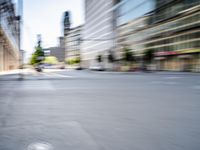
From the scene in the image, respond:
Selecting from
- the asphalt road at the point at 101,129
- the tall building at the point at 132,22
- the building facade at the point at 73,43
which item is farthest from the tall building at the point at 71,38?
the asphalt road at the point at 101,129

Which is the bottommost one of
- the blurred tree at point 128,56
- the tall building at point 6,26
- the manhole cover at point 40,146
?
the manhole cover at point 40,146

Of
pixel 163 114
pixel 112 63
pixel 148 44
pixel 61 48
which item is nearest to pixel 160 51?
pixel 148 44

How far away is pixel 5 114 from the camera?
217 inches

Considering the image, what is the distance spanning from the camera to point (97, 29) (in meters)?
99.8

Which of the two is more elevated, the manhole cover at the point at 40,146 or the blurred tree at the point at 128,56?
the blurred tree at the point at 128,56

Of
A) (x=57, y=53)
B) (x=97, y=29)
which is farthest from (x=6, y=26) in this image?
(x=57, y=53)

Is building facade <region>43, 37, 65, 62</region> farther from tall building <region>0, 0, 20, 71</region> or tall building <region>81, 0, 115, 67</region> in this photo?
tall building <region>0, 0, 20, 71</region>

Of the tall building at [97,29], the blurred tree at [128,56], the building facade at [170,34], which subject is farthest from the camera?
the tall building at [97,29]

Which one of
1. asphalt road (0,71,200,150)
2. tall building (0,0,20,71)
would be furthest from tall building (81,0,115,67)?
Result: asphalt road (0,71,200,150)

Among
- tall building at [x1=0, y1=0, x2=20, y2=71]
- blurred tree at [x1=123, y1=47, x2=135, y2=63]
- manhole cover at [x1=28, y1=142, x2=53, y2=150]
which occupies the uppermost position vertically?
tall building at [x1=0, y1=0, x2=20, y2=71]

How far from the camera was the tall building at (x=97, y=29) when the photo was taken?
275 ft

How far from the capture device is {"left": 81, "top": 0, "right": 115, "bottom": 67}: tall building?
8393cm

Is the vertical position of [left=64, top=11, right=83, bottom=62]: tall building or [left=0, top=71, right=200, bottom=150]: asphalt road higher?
[left=64, top=11, right=83, bottom=62]: tall building

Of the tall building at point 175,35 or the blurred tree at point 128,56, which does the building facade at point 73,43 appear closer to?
the blurred tree at point 128,56
